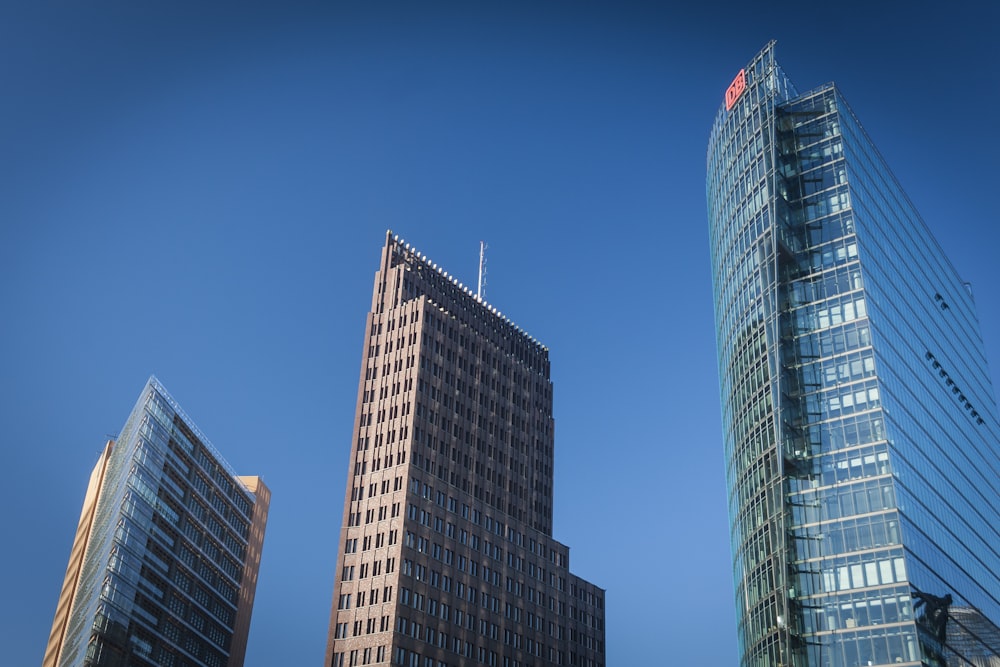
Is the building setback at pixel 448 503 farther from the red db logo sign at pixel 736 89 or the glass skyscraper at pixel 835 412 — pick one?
the red db logo sign at pixel 736 89

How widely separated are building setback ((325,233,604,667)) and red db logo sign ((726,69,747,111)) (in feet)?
200

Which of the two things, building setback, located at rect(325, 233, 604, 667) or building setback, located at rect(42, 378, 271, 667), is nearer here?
building setback, located at rect(42, 378, 271, 667)

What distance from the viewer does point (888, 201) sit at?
139 m

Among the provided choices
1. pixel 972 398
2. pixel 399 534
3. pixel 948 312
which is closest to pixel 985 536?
pixel 972 398

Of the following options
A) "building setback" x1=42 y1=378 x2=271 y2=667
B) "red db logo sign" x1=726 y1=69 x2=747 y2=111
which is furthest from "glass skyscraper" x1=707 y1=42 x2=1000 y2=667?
"building setback" x1=42 y1=378 x2=271 y2=667

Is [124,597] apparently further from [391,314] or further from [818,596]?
[818,596]

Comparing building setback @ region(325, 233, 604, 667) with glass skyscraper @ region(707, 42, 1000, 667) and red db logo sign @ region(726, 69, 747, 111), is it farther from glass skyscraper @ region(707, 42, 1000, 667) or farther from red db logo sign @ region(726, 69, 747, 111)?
red db logo sign @ region(726, 69, 747, 111)

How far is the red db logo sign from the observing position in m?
143

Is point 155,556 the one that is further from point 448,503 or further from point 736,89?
point 736,89

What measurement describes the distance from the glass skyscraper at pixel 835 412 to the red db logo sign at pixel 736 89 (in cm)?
34

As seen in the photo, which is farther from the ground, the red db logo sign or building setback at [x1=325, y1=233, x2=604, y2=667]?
the red db logo sign

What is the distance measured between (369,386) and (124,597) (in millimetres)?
50121

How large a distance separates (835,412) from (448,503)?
69.3m

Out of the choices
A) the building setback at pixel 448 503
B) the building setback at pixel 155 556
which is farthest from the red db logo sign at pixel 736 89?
the building setback at pixel 155 556
